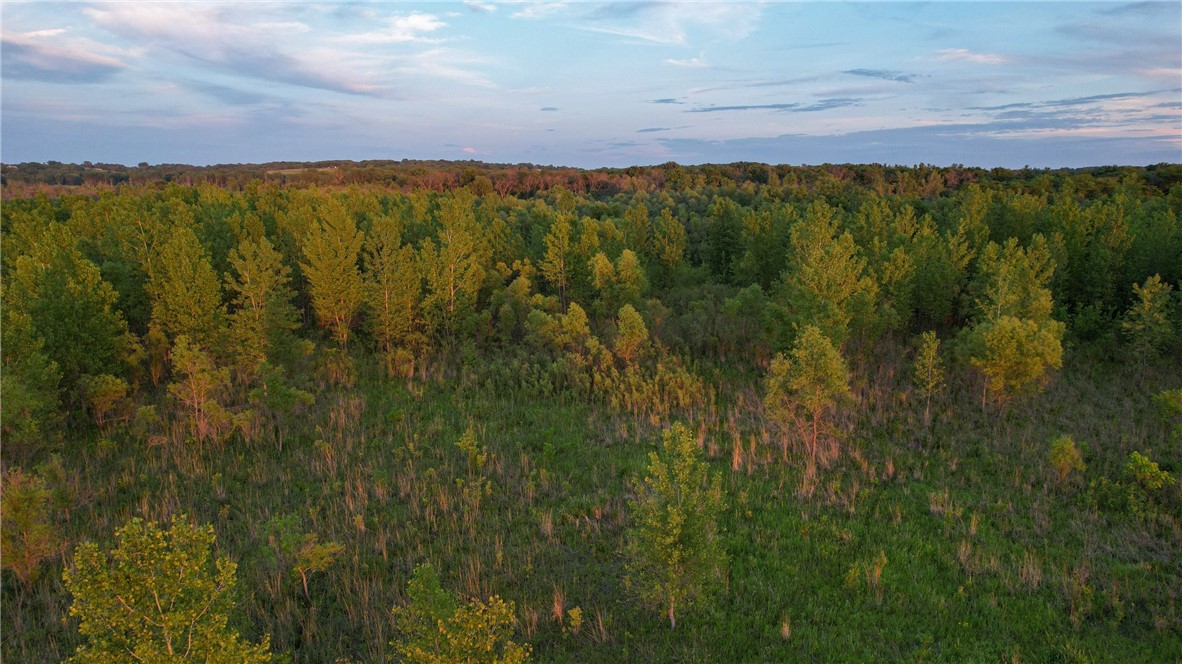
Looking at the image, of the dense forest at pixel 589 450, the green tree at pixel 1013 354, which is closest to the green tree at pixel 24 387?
the dense forest at pixel 589 450

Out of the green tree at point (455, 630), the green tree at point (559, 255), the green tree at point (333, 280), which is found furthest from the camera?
the green tree at point (559, 255)

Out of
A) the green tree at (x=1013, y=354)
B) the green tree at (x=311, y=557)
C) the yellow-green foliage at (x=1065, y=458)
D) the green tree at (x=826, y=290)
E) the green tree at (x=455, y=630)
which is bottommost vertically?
the green tree at (x=311, y=557)

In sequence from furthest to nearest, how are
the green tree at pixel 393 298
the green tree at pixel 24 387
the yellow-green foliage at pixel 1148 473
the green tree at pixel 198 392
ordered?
the green tree at pixel 393 298, the green tree at pixel 198 392, the green tree at pixel 24 387, the yellow-green foliage at pixel 1148 473

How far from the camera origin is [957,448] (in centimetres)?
1647

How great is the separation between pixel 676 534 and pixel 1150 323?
22140 millimetres

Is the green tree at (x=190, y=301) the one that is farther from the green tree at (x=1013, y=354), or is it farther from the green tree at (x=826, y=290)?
the green tree at (x=1013, y=354)

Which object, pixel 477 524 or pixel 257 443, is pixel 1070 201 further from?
pixel 257 443

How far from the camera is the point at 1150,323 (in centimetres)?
2098

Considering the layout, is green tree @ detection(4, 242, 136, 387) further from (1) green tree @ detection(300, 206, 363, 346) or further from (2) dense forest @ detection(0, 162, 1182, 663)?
(1) green tree @ detection(300, 206, 363, 346)

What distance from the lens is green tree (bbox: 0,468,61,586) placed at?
32.5ft

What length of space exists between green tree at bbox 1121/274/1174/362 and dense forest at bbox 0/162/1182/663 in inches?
→ 6.4

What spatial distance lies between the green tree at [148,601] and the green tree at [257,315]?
1706 centimetres

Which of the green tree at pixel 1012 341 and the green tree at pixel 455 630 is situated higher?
the green tree at pixel 1012 341

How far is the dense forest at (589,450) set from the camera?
912 centimetres
